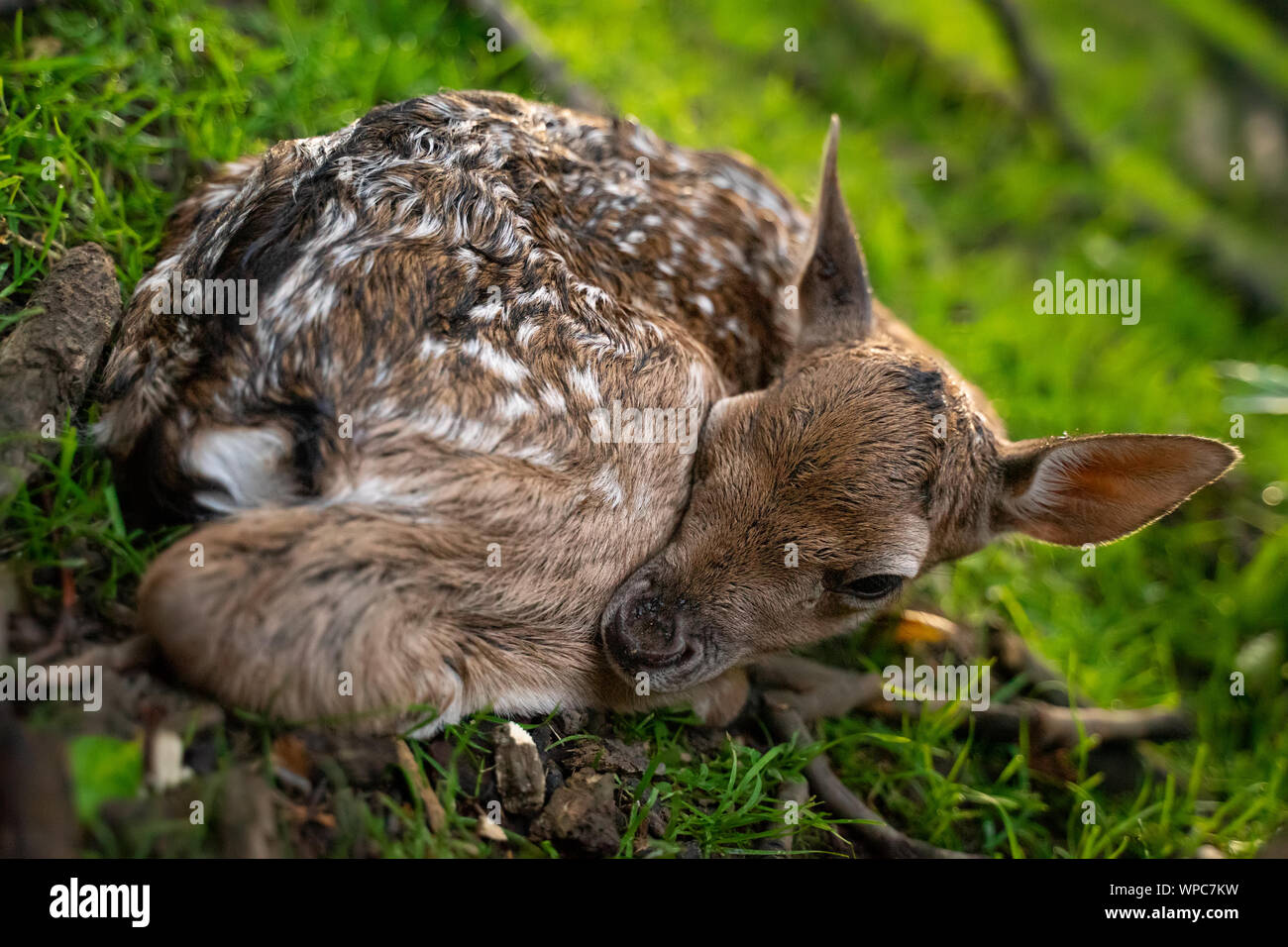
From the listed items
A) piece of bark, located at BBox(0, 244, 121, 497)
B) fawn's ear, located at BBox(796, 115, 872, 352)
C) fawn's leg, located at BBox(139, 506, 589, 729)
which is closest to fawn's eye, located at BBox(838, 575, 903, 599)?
fawn's ear, located at BBox(796, 115, 872, 352)

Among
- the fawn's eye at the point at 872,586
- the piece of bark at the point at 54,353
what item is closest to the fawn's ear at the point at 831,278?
the fawn's eye at the point at 872,586

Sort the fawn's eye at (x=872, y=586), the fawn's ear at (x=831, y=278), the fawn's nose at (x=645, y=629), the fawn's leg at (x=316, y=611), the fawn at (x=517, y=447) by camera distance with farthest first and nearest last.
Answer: the fawn's ear at (x=831, y=278)
the fawn's eye at (x=872, y=586)
the fawn's nose at (x=645, y=629)
the fawn at (x=517, y=447)
the fawn's leg at (x=316, y=611)

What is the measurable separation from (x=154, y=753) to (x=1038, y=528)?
2762 millimetres

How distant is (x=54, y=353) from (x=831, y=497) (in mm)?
2184

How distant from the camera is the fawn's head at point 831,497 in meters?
2.93

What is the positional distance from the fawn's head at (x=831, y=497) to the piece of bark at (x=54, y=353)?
61.6 inches

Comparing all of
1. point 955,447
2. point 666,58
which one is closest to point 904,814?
point 955,447

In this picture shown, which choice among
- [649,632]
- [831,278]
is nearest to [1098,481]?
[831,278]

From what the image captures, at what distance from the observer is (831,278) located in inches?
140

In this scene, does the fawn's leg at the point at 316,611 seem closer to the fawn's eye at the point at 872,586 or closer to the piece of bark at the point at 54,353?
the piece of bark at the point at 54,353

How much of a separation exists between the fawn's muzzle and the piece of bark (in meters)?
1.55

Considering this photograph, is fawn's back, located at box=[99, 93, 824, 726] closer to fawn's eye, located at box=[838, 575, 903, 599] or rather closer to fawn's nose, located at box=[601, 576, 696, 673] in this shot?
fawn's nose, located at box=[601, 576, 696, 673]

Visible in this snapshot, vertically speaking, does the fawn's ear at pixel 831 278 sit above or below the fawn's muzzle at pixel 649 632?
above

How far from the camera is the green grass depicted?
10.2ft
